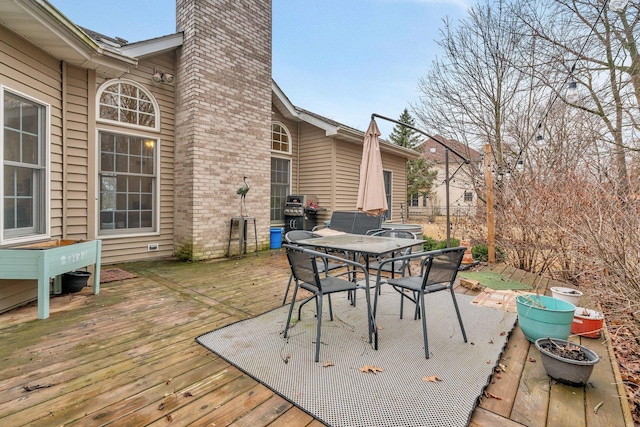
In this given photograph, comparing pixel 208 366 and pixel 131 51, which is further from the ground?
pixel 131 51

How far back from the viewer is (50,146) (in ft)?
12.9

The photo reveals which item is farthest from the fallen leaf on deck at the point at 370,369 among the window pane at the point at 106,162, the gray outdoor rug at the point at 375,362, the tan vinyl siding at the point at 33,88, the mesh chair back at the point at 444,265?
the window pane at the point at 106,162

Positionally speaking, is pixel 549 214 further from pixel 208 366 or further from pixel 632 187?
pixel 208 366

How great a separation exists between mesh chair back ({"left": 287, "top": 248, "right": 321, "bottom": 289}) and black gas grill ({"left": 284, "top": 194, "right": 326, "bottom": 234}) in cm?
550

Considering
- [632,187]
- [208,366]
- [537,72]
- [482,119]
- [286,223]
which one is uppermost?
[537,72]

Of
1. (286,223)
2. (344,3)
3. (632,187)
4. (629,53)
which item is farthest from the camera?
(344,3)

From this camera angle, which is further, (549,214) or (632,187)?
(549,214)

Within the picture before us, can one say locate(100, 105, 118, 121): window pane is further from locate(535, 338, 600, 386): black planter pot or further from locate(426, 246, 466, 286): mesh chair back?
locate(535, 338, 600, 386): black planter pot

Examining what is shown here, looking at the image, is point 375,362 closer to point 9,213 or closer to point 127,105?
point 9,213

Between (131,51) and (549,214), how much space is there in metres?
7.58

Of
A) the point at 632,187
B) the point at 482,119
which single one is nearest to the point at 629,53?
the point at 482,119

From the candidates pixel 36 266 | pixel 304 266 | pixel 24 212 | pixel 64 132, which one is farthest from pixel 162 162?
pixel 304 266

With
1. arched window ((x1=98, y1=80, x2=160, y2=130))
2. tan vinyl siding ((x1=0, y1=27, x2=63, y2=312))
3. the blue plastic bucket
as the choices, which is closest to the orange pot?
tan vinyl siding ((x1=0, y1=27, x2=63, y2=312))

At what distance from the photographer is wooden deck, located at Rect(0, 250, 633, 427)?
173 cm
